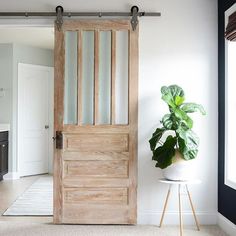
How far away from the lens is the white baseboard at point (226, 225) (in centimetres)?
355

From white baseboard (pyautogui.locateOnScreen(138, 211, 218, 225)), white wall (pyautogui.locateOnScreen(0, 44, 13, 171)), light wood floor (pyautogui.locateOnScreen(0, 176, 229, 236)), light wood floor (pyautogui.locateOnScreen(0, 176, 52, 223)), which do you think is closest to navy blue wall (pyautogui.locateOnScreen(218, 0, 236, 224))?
white baseboard (pyautogui.locateOnScreen(138, 211, 218, 225))

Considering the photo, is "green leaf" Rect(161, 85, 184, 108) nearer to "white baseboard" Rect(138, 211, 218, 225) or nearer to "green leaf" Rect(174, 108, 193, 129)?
"green leaf" Rect(174, 108, 193, 129)

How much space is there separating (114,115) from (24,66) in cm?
385

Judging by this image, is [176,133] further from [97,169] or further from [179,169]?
[97,169]

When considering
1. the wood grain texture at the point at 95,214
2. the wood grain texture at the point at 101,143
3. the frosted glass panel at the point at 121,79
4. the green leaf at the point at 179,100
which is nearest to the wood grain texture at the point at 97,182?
the wood grain texture at the point at 95,214

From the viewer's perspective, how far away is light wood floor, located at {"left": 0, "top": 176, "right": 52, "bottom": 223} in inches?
162

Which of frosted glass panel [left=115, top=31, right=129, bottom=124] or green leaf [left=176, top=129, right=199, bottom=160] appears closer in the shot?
green leaf [left=176, top=129, right=199, bottom=160]

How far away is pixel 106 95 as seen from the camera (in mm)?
4000

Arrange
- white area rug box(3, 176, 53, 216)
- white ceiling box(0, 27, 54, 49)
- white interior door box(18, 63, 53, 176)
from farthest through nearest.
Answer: white interior door box(18, 63, 53, 176) < white ceiling box(0, 27, 54, 49) < white area rug box(3, 176, 53, 216)

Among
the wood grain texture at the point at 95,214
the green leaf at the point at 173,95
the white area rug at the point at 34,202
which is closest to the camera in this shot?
the green leaf at the point at 173,95

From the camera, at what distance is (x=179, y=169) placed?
355cm

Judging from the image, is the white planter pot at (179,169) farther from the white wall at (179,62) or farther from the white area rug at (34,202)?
the white area rug at (34,202)

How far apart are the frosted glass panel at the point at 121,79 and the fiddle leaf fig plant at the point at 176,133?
1.67 feet

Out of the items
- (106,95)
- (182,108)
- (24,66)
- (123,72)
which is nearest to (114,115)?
(106,95)
